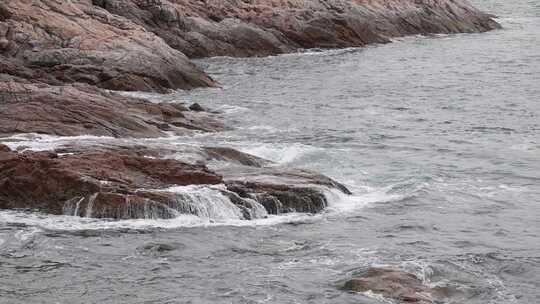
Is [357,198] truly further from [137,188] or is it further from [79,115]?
[79,115]

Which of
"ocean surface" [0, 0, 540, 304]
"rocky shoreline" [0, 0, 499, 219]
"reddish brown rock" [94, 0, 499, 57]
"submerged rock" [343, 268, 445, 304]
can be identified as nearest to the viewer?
"submerged rock" [343, 268, 445, 304]

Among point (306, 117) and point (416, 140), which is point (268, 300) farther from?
point (306, 117)

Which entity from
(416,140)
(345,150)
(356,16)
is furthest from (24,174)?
(356,16)

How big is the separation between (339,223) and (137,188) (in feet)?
15.1

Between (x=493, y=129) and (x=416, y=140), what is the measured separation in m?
3.79

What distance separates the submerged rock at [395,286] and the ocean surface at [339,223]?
0.22 m

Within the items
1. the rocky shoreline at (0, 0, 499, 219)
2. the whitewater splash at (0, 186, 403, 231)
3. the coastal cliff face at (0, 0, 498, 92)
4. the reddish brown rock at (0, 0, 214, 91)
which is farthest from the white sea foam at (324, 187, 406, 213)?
the reddish brown rock at (0, 0, 214, 91)

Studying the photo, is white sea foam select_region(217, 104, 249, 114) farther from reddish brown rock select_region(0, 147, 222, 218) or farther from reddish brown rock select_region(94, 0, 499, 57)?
Result: reddish brown rock select_region(94, 0, 499, 57)

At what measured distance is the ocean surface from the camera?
1731 cm

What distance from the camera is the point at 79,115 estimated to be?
27906mm

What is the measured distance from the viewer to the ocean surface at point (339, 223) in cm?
1731

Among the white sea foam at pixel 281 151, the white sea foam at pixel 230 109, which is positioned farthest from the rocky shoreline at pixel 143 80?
the white sea foam at pixel 230 109

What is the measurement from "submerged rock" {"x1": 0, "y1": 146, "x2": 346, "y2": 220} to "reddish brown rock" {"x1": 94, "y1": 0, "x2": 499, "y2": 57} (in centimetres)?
2705

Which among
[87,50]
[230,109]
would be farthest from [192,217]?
[87,50]
